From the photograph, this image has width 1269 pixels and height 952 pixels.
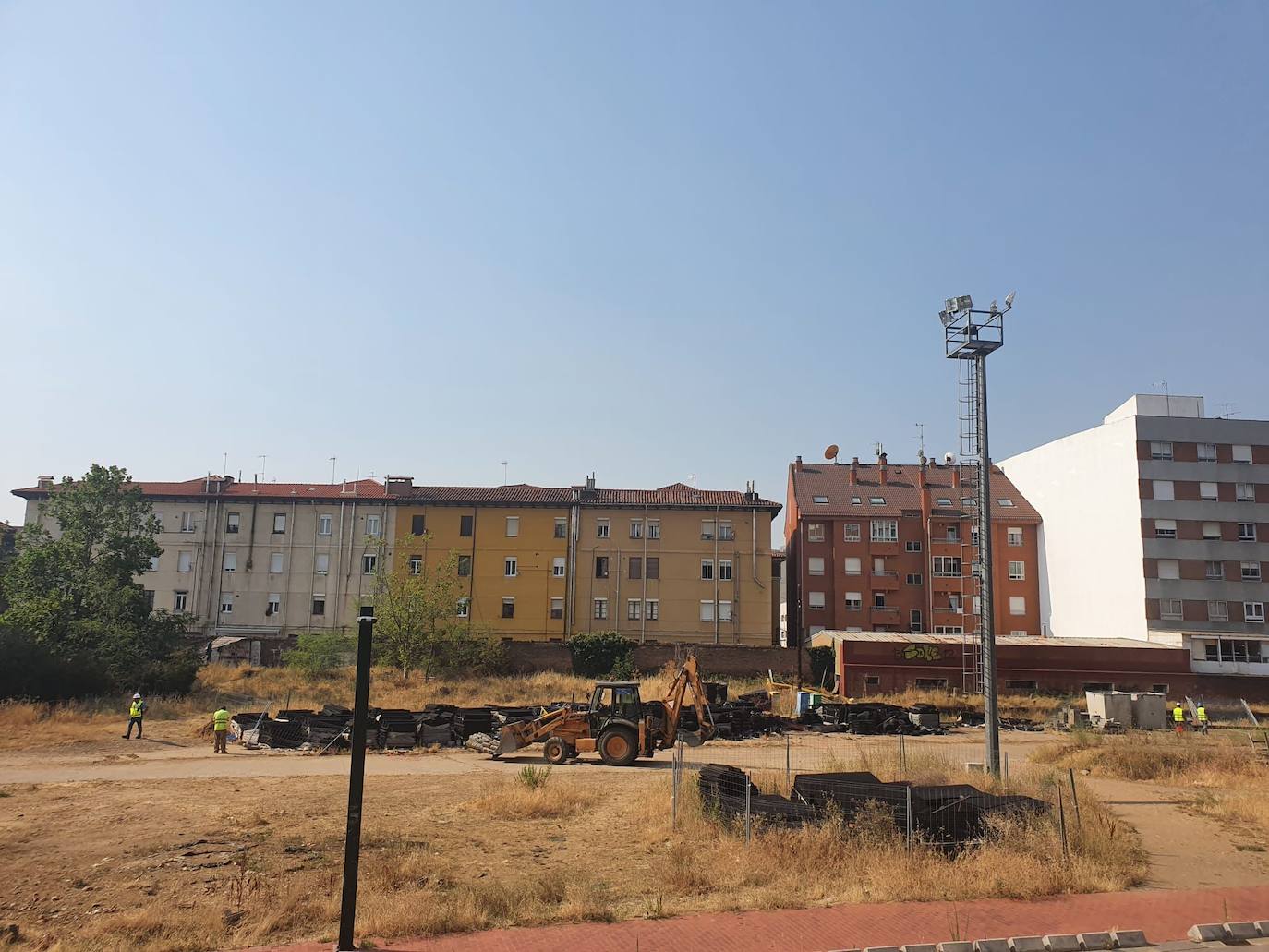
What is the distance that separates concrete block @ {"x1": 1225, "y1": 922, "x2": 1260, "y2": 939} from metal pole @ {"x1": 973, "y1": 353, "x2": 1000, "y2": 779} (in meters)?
8.69

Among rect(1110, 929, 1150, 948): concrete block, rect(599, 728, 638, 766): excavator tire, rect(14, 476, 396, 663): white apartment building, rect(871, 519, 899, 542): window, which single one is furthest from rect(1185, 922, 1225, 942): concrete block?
rect(14, 476, 396, 663): white apartment building

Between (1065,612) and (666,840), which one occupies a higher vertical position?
(1065,612)

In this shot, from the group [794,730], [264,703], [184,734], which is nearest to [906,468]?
[794,730]

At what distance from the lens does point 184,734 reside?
2984 cm

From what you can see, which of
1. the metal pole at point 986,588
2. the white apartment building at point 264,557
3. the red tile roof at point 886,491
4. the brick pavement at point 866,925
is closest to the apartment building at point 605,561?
the white apartment building at point 264,557

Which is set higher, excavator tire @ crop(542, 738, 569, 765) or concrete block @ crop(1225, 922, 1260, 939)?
concrete block @ crop(1225, 922, 1260, 939)

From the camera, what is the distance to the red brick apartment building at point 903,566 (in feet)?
192

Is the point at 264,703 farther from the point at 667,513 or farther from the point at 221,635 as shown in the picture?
the point at 667,513

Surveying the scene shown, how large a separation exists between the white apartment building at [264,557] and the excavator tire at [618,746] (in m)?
35.6

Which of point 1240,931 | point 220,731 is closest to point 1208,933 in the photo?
point 1240,931

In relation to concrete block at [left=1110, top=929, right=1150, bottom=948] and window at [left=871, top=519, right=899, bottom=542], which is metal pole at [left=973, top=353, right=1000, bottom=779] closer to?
concrete block at [left=1110, top=929, right=1150, bottom=948]

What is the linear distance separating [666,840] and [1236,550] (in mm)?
50679

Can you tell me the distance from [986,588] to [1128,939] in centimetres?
1118

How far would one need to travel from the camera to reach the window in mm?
59656
